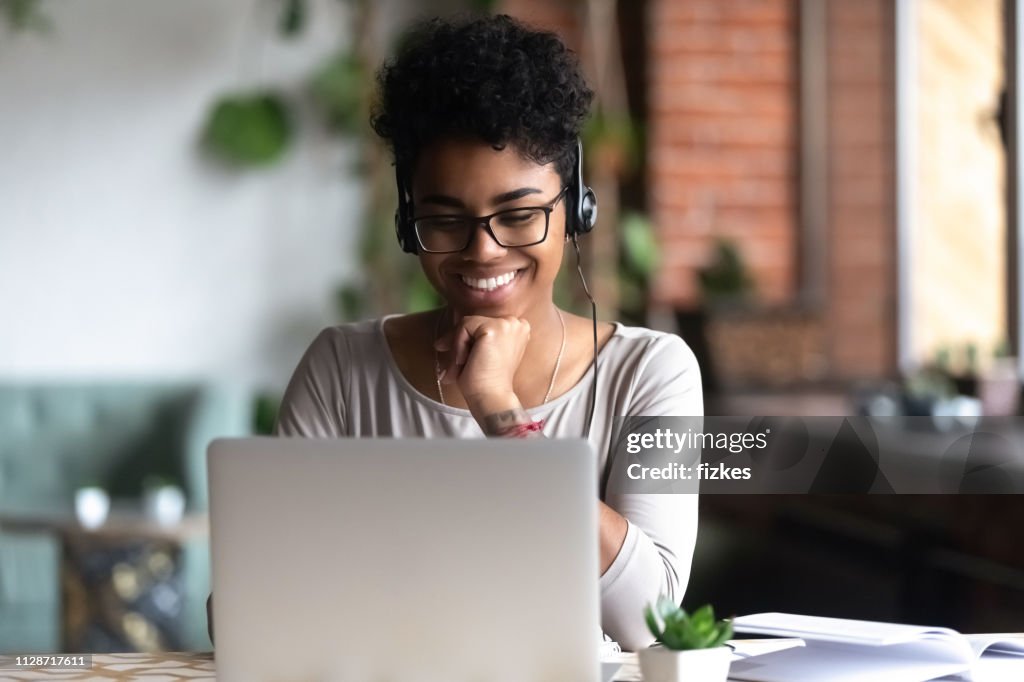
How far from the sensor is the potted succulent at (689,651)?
3.67 ft

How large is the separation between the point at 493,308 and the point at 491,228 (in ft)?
0.36

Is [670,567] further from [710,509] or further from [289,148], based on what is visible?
[289,148]

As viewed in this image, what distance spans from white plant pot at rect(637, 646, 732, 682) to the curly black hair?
636mm

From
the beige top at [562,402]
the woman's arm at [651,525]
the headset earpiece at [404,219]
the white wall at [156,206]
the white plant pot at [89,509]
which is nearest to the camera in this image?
the woman's arm at [651,525]

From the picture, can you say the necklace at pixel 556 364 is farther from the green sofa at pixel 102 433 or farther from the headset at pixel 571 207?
the green sofa at pixel 102 433

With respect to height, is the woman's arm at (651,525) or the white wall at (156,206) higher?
the white wall at (156,206)

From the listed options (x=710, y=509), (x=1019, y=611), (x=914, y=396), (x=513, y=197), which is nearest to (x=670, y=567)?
(x=513, y=197)

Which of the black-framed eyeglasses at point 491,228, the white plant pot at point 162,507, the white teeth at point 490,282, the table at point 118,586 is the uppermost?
the black-framed eyeglasses at point 491,228

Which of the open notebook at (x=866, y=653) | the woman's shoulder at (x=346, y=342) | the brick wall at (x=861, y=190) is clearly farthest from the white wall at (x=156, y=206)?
the open notebook at (x=866, y=653)

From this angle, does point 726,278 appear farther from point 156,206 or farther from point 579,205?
point 579,205

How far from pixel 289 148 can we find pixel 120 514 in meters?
1.79

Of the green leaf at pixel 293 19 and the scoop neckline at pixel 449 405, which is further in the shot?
the green leaf at pixel 293 19

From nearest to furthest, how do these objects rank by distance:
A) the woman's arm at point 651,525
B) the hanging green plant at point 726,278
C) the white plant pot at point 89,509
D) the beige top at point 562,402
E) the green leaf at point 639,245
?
1. the woman's arm at point 651,525
2. the beige top at point 562,402
3. the white plant pot at point 89,509
4. the hanging green plant at point 726,278
5. the green leaf at point 639,245

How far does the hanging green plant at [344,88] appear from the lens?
486cm
